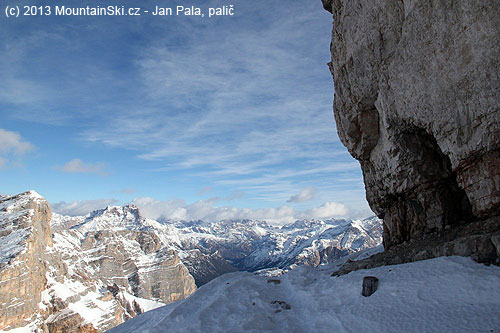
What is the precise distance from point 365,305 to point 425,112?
15.6 metres

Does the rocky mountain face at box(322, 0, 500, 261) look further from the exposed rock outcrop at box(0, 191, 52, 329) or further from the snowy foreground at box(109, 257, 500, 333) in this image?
the exposed rock outcrop at box(0, 191, 52, 329)

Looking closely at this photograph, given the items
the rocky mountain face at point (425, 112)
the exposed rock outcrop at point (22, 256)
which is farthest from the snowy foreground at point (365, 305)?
the exposed rock outcrop at point (22, 256)

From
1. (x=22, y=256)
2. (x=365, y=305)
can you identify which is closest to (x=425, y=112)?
(x=365, y=305)

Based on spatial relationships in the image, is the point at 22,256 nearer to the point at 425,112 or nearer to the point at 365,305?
the point at 365,305

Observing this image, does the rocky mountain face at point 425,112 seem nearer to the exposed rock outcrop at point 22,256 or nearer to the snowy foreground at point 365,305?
the snowy foreground at point 365,305

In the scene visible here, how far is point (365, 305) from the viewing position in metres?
18.2

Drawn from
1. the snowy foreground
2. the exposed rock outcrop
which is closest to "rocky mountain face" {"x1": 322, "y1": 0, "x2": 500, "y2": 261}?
the snowy foreground

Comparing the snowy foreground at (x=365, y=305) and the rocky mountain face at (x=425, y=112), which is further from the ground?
the rocky mountain face at (x=425, y=112)

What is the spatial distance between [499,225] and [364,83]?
60.1 ft

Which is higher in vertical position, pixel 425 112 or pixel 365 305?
pixel 425 112

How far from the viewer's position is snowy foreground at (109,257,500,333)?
14.5 m

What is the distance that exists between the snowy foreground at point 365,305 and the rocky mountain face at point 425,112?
2.97m

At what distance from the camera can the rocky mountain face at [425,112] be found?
62.9 ft

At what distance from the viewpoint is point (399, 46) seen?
26125 mm
